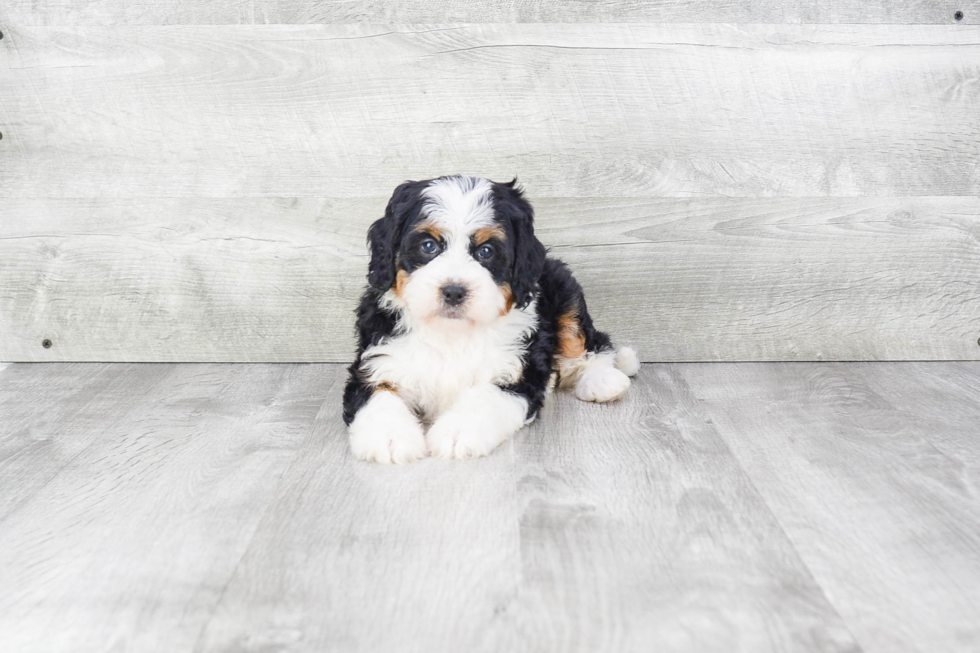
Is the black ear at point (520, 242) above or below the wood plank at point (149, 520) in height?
above

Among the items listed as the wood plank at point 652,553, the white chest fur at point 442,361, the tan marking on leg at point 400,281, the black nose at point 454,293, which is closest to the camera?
the wood plank at point 652,553

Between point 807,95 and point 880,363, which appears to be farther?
point 880,363

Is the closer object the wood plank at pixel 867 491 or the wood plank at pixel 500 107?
the wood plank at pixel 867 491

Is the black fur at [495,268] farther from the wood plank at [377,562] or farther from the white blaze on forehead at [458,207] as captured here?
the wood plank at [377,562]

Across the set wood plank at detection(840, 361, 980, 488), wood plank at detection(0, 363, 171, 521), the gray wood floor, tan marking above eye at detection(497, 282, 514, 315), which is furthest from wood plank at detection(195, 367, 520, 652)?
wood plank at detection(840, 361, 980, 488)

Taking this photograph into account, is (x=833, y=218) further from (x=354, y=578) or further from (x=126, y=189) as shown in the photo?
(x=126, y=189)

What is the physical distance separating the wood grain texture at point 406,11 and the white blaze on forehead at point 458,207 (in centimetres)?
89

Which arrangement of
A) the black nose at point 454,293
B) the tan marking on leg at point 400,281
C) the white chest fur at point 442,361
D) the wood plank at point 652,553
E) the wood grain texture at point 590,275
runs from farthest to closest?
1. the wood grain texture at point 590,275
2. the white chest fur at point 442,361
3. the tan marking on leg at point 400,281
4. the black nose at point 454,293
5. the wood plank at point 652,553

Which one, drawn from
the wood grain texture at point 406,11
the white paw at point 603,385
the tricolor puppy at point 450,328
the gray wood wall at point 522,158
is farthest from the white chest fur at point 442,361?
the wood grain texture at point 406,11

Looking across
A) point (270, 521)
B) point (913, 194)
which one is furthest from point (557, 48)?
point (270, 521)

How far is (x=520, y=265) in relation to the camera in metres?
2.14

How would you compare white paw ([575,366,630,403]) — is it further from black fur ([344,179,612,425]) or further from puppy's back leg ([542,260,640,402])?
black fur ([344,179,612,425])

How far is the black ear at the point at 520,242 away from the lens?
2.10 meters

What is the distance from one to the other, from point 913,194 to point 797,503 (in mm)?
1533
